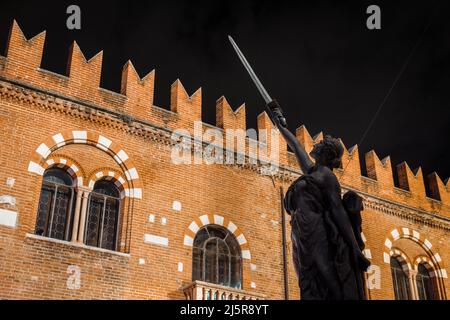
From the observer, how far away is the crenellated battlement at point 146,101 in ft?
46.7

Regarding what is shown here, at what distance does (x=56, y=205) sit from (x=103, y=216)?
118 cm

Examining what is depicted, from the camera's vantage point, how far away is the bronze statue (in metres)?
5.02

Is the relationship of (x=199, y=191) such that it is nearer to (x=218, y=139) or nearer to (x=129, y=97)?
(x=218, y=139)

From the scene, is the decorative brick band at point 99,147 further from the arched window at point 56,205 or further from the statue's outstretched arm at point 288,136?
the statue's outstretched arm at point 288,136

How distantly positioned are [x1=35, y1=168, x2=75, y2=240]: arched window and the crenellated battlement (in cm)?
227

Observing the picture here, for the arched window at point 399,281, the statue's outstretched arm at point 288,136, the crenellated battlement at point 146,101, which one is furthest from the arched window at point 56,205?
the arched window at point 399,281

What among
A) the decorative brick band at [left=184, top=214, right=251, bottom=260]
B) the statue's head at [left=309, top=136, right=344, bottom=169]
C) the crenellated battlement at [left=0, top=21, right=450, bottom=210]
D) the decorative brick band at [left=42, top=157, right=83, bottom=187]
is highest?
the crenellated battlement at [left=0, top=21, right=450, bottom=210]

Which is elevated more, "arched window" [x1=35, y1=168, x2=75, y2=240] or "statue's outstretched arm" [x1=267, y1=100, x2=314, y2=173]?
"arched window" [x1=35, y1=168, x2=75, y2=240]

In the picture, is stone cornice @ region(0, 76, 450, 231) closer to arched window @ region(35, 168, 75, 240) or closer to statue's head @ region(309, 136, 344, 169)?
arched window @ region(35, 168, 75, 240)

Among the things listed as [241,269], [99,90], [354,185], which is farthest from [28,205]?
[354,185]

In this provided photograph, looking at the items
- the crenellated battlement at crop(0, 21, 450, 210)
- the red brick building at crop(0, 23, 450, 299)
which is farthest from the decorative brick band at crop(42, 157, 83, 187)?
the crenellated battlement at crop(0, 21, 450, 210)

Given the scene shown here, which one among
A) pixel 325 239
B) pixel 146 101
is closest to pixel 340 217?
pixel 325 239

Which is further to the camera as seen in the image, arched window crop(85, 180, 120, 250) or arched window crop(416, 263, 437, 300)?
arched window crop(416, 263, 437, 300)

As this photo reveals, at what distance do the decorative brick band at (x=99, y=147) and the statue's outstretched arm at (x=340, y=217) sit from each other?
932 cm
